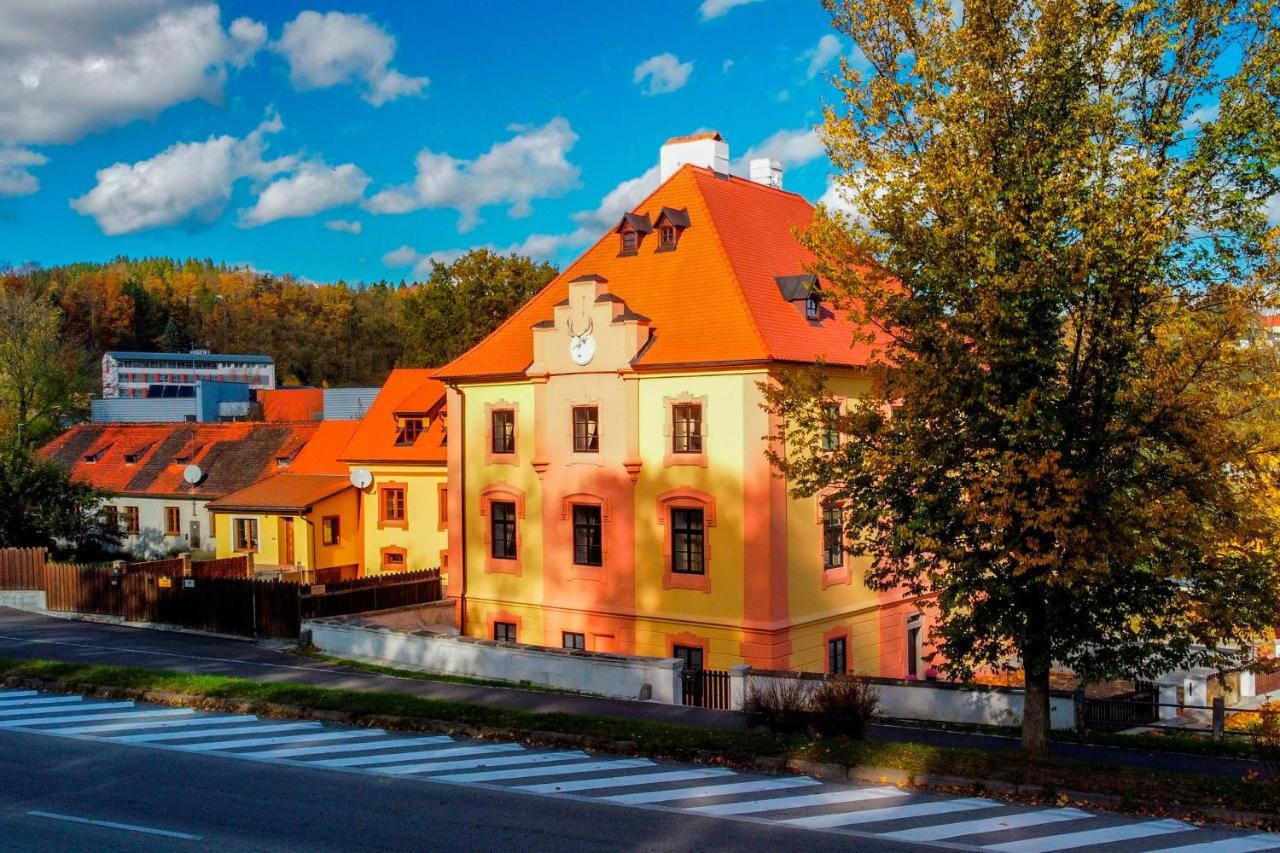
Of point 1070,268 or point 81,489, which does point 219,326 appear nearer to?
→ point 81,489

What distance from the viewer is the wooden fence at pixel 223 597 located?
2947 centimetres

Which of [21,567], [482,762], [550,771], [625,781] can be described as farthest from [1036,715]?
[21,567]

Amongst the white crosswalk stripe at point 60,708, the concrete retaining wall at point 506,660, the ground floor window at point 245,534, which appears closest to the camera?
the white crosswalk stripe at point 60,708

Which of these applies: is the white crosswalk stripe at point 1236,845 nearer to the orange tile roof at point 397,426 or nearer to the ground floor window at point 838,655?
the ground floor window at point 838,655

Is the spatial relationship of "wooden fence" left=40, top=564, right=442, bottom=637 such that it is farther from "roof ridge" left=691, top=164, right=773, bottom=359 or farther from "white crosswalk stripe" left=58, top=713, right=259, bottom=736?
"roof ridge" left=691, top=164, right=773, bottom=359

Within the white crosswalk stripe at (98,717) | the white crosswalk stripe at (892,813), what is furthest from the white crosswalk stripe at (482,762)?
the white crosswalk stripe at (98,717)

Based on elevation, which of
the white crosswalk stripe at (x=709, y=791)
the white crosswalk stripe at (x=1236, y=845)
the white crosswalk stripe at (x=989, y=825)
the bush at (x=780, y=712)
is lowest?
the white crosswalk stripe at (x=1236, y=845)

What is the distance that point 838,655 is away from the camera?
1097 inches

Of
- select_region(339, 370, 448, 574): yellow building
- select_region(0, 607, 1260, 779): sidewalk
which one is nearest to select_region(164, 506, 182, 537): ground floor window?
select_region(339, 370, 448, 574): yellow building

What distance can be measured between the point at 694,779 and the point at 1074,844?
14.9ft

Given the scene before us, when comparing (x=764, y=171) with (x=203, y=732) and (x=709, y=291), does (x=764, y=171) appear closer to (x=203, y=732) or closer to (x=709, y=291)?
(x=709, y=291)

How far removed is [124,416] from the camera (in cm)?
7888

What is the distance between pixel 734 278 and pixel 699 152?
7409 mm

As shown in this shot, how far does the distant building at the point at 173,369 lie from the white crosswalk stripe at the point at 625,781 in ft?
371
